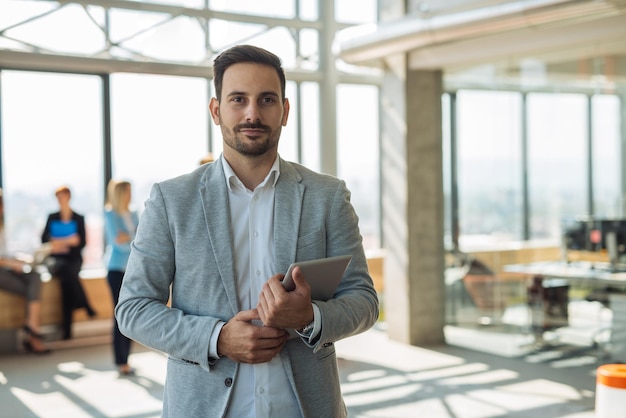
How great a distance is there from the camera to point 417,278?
28.1ft

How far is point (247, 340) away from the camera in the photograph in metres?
1.78

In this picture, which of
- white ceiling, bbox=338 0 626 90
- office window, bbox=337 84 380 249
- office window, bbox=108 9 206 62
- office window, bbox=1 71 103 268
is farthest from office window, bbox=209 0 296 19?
white ceiling, bbox=338 0 626 90

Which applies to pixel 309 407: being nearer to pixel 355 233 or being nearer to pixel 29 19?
pixel 355 233

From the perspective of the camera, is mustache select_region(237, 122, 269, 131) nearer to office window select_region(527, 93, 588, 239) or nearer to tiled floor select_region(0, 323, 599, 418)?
tiled floor select_region(0, 323, 599, 418)

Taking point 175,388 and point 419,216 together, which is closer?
point 175,388

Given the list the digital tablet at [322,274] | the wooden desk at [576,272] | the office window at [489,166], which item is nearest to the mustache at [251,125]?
the digital tablet at [322,274]

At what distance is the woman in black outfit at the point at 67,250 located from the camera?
350 inches

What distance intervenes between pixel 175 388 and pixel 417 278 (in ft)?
22.2

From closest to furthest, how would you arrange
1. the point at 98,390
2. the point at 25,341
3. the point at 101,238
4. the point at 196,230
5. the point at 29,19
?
the point at 196,230 → the point at 98,390 → the point at 25,341 → the point at 29,19 → the point at 101,238

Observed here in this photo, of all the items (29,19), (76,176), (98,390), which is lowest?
(98,390)

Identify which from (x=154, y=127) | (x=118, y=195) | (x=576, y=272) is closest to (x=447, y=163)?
→ (x=576, y=272)

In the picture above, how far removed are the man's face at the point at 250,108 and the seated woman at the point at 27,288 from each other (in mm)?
7248

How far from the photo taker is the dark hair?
1938 millimetres

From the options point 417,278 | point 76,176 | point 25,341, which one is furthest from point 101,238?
point 417,278
